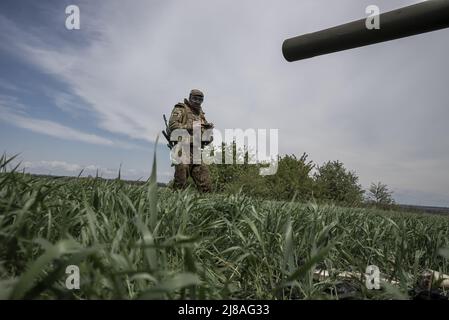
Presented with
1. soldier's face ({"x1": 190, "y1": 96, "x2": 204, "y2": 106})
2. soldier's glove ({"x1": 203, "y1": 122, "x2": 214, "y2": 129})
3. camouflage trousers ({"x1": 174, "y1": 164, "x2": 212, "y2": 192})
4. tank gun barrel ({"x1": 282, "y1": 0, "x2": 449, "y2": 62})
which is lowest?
camouflage trousers ({"x1": 174, "y1": 164, "x2": 212, "y2": 192})

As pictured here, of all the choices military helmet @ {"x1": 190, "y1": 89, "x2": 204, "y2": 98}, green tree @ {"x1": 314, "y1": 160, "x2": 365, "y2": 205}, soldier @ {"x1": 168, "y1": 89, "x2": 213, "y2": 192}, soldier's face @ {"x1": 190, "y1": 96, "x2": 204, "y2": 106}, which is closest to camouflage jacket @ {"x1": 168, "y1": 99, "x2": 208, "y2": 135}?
soldier @ {"x1": 168, "y1": 89, "x2": 213, "y2": 192}

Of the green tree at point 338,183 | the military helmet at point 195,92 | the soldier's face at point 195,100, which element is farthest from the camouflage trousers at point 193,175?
the green tree at point 338,183

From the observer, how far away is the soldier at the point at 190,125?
8.22 metres

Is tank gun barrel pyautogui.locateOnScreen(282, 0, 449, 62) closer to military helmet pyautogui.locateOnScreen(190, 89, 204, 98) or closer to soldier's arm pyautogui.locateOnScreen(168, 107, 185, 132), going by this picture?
soldier's arm pyautogui.locateOnScreen(168, 107, 185, 132)

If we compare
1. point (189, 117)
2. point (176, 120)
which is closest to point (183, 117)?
point (189, 117)

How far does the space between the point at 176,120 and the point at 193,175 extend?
4.96ft

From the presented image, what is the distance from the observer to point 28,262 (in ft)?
3.43

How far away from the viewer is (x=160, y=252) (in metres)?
1.59

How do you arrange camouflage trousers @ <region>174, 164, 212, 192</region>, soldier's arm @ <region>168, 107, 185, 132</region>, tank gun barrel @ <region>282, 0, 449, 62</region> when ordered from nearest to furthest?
tank gun barrel @ <region>282, 0, 449, 62</region> → camouflage trousers @ <region>174, 164, 212, 192</region> → soldier's arm @ <region>168, 107, 185, 132</region>

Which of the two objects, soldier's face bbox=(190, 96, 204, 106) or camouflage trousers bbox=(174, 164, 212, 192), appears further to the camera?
soldier's face bbox=(190, 96, 204, 106)

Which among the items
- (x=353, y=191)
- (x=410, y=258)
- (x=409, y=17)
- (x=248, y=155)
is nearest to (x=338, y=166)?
(x=353, y=191)

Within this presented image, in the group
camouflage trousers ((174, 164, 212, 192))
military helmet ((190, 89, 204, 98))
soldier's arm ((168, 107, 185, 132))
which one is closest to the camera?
camouflage trousers ((174, 164, 212, 192))

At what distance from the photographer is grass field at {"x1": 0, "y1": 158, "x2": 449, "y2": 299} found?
907 millimetres

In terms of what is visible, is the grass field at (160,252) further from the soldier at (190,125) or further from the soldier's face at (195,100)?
the soldier's face at (195,100)
